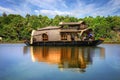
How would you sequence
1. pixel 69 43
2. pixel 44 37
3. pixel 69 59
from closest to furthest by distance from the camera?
pixel 69 59
pixel 69 43
pixel 44 37

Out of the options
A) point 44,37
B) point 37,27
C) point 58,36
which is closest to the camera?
point 58,36

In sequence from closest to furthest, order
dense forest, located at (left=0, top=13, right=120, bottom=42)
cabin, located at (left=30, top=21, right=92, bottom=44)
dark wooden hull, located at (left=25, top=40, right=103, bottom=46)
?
dark wooden hull, located at (left=25, top=40, right=103, bottom=46) < cabin, located at (left=30, top=21, right=92, bottom=44) < dense forest, located at (left=0, top=13, right=120, bottom=42)

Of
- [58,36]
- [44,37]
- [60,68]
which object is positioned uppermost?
[58,36]

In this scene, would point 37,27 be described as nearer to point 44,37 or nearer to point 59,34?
point 44,37

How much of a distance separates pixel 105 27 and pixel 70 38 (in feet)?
57.0

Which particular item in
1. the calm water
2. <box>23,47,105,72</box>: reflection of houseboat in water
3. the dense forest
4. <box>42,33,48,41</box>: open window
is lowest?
the calm water

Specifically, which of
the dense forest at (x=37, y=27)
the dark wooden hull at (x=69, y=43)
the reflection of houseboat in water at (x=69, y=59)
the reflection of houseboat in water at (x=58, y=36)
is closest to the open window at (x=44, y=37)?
the reflection of houseboat in water at (x=58, y=36)

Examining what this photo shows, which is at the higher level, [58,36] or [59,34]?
[59,34]

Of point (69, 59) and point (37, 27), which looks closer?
point (69, 59)

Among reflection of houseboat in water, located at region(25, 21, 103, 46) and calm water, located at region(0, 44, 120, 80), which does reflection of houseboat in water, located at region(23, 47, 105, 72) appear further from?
reflection of houseboat in water, located at region(25, 21, 103, 46)

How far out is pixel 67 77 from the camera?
22.0 ft

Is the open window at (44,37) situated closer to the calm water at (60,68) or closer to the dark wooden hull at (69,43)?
the dark wooden hull at (69,43)

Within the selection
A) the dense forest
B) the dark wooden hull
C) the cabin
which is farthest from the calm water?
the dense forest

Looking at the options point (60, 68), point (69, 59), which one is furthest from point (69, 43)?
point (60, 68)
